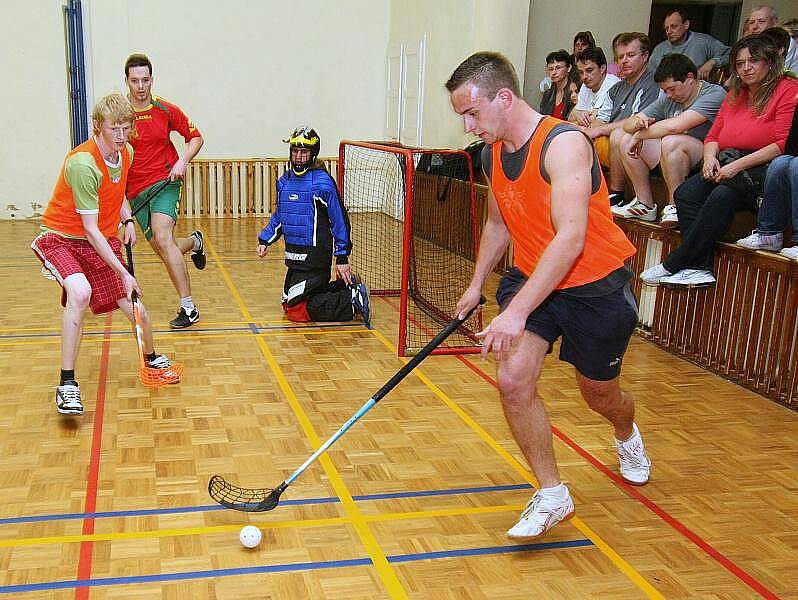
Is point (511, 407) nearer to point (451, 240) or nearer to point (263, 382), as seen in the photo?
point (263, 382)

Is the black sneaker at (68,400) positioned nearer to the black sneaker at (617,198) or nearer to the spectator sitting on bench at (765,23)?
the black sneaker at (617,198)

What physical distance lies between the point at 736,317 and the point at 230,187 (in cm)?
815

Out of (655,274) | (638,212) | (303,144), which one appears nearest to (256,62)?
(303,144)

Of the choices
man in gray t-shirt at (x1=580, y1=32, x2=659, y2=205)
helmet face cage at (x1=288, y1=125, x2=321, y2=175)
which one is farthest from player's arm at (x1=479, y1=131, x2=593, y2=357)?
man in gray t-shirt at (x1=580, y1=32, x2=659, y2=205)

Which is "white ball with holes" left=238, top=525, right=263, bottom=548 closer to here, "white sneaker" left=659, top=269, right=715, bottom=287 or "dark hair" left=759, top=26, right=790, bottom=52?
"white sneaker" left=659, top=269, right=715, bottom=287

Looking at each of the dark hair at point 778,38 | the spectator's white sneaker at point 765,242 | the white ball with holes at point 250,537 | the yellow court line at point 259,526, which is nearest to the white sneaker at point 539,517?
the yellow court line at point 259,526

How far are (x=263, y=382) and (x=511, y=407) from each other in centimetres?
225

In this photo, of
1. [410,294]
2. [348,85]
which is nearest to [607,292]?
[410,294]

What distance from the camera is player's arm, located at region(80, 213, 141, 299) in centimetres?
440

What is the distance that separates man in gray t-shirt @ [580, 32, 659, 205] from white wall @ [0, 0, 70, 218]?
730 centimetres

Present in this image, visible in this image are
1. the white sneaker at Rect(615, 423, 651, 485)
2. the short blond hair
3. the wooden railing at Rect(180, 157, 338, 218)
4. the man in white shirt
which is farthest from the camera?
the wooden railing at Rect(180, 157, 338, 218)

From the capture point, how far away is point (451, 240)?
914cm

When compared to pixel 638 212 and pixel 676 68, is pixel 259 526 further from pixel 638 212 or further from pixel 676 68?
pixel 676 68

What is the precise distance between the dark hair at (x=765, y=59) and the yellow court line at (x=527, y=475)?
9.08 feet
